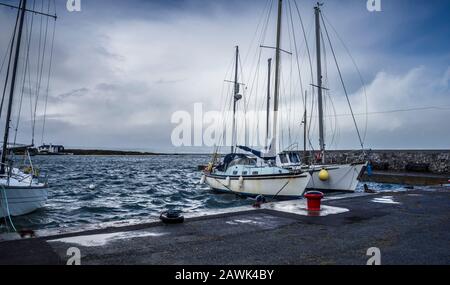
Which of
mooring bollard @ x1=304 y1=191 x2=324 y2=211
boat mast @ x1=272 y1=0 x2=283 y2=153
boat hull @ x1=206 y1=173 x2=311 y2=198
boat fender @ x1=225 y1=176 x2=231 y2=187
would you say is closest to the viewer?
mooring bollard @ x1=304 y1=191 x2=324 y2=211

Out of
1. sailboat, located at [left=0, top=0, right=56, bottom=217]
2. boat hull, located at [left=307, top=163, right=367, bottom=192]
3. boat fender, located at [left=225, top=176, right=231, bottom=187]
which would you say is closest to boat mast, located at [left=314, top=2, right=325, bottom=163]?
boat hull, located at [left=307, top=163, right=367, bottom=192]

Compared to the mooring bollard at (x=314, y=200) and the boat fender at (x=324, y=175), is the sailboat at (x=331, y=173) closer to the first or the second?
the boat fender at (x=324, y=175)

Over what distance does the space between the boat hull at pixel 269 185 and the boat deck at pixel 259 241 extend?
8465mm

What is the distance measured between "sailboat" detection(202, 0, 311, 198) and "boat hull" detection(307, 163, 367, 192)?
156 inches

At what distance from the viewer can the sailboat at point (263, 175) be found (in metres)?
Result: 18.8

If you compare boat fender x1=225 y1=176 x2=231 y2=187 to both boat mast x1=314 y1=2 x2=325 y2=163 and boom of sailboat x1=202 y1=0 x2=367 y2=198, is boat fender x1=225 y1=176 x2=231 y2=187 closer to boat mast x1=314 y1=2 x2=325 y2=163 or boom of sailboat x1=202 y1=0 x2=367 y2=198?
boom of sailboat x1=202 y1=0 x2=367 y2=198

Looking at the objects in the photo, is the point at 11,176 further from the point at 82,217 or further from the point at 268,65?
the point at 268,65

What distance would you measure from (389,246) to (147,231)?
4.93 meters

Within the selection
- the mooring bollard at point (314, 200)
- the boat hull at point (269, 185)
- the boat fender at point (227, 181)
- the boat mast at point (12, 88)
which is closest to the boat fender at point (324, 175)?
the boat hull at point (269, 185)

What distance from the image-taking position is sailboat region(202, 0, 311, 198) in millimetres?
18750

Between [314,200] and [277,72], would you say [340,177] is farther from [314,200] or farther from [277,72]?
[314,200]

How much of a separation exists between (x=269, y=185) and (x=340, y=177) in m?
5.72

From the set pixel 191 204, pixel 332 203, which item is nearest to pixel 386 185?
pixel 191 204

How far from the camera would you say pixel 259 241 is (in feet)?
21.1
